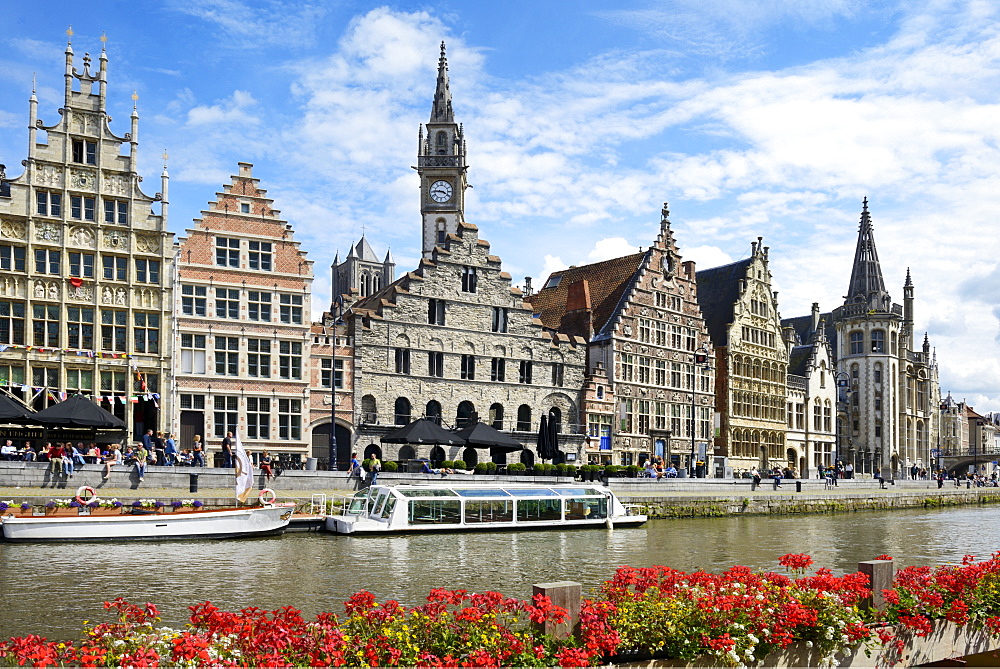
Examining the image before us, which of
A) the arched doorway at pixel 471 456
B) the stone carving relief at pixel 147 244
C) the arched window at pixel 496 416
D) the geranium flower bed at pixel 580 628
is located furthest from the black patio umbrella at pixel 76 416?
the geranium flower bed at pixel 580 628

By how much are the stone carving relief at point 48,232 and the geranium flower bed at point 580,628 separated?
36.4 meters

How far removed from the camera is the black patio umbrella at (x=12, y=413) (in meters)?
33.2

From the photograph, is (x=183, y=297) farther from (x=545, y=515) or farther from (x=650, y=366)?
(x=650, y=366)

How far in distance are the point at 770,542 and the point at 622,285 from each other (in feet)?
103

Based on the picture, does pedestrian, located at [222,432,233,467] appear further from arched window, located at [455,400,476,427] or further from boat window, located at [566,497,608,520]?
arched window, located at [455,400,476,427]

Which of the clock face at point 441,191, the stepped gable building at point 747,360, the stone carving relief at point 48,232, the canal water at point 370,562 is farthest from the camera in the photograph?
the clock face at point 441,191

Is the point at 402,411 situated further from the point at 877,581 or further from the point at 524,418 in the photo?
the point at 877,581

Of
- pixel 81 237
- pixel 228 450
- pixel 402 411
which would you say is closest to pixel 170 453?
pixel 228 450

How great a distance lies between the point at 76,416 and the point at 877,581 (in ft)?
95.6

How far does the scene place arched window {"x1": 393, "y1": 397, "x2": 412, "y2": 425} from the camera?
169 feet

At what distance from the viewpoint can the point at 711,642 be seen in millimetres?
10328

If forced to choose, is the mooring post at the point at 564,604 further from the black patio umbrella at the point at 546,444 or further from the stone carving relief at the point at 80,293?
the stone carving relief at the point at 80,293

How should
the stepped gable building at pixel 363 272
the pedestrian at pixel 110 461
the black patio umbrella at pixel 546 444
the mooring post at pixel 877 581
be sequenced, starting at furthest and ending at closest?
the stepped gable building at pixel 363 272, the black patio umbrella at pixel 546 444, the pedestrian at pixel 110 461, the mooring post at pixel 877 581

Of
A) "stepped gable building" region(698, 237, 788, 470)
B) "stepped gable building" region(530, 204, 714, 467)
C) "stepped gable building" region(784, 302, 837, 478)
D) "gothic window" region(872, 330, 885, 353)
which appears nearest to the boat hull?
"stepped gable building" region(530, 204, 714, 467)
